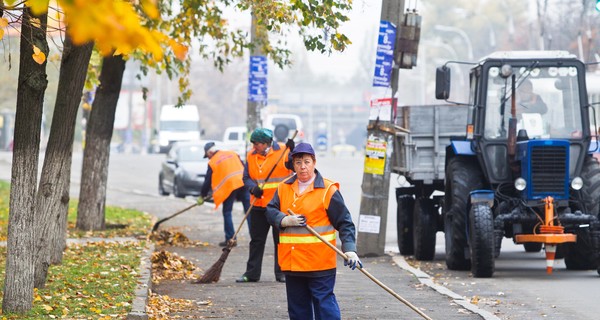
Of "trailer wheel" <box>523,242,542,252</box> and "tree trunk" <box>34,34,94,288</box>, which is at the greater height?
"tree trunk" <box>34,34,94,288</box>

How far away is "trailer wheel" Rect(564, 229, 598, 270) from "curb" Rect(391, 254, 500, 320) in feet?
5.89

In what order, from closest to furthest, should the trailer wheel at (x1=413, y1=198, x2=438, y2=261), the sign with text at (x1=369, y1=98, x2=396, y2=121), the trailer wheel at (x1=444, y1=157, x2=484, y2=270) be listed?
the trailer wheel at (x1=444, y1=157, x2=484, y2=270), the trailer wheel at (x1=413, y1=198, x2=438, y2=261), the sign with text at (x1=369, y1=98, x2=396, y2=121)

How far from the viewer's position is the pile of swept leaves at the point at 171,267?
1457 centimetres

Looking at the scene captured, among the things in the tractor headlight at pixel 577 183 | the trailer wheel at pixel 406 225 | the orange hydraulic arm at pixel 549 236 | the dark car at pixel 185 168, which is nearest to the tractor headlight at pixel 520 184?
the orange hydraulic arm at pixel 549 236

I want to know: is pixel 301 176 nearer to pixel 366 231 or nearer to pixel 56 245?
pixel 56 245

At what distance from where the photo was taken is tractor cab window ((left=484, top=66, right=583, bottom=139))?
15.5 metres

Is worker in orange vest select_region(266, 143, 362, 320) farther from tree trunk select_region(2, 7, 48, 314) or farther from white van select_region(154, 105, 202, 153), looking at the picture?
white van select_region(154, 105, 202, 153)

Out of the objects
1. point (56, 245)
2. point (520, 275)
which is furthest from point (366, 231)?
point (56, 245)

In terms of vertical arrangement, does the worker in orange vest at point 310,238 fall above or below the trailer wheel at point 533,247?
above

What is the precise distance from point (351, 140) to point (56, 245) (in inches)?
4813

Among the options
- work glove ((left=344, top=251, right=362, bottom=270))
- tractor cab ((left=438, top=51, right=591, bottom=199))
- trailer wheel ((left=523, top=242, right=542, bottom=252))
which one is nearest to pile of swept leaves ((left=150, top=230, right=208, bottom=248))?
trailer wheel ((left=523, top=242, right=542, bottom=252))

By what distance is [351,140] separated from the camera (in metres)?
136

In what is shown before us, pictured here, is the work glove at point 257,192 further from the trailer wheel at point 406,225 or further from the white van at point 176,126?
the white van at point 176,126

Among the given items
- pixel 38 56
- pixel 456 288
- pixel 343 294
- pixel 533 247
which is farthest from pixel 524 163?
pixel 38 56
